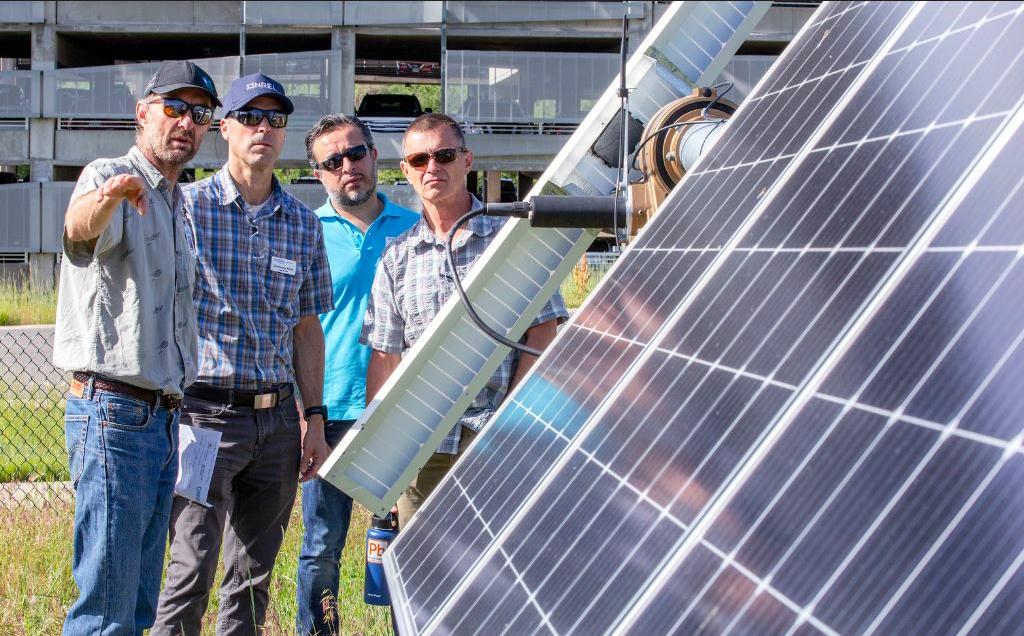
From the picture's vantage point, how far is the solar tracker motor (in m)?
3.74

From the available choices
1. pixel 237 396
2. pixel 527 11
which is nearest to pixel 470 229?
pixel 237 396

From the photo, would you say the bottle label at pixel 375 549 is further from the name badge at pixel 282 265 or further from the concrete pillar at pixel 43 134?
the concrete pillar at pixel 43 134

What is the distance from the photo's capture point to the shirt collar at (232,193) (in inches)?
203

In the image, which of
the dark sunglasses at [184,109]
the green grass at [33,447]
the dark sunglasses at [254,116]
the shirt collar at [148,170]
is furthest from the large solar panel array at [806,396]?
the green grass at [33,447]

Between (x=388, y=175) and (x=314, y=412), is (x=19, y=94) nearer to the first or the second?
(x=388, y=175)

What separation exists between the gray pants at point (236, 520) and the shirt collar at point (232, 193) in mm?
871

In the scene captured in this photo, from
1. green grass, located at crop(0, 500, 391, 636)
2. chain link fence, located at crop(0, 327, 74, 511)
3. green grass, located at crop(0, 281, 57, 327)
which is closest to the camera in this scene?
green grass, located at crop(0, 500, 391, 636)

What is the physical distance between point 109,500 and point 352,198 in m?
2.30

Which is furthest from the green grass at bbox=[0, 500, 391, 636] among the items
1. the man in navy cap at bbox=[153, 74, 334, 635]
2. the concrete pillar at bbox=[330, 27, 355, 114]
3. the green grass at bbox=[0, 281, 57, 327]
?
the concrete pillar at bbox=[330, 27, 355, 114]

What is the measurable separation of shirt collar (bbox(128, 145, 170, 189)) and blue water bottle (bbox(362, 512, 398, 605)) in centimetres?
163

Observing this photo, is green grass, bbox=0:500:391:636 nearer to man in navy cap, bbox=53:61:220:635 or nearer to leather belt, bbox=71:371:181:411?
man in navy cap, bbox=53:61:220:635

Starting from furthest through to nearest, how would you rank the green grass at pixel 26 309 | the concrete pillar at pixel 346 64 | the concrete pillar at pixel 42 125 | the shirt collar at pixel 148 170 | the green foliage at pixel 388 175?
1. the green foliage at pixel 388 175
2. the concrete pillar at pixel 346 64
3. the concrete pillar at pixel 42 125
4. the green grass at pixel 26 309
5. the shirt collar at pixel 148 170

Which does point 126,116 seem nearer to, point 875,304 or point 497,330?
point 497,330

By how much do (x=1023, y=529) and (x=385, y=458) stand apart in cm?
321
